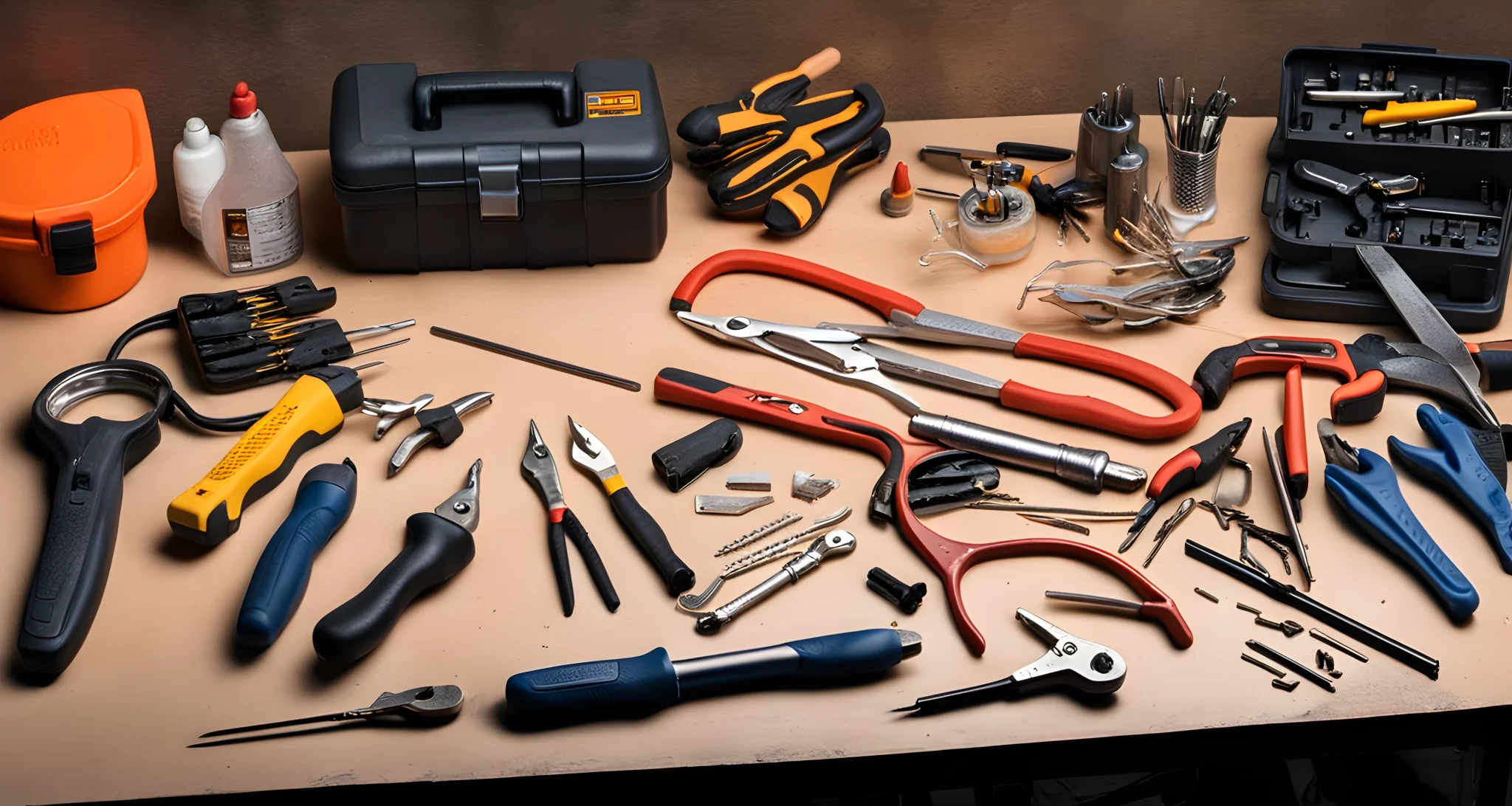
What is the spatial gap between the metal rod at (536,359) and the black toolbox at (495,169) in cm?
14

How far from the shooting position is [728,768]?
113 centimetres

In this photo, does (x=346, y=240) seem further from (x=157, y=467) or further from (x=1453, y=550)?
(x=1453, y=550)

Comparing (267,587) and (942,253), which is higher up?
(942,253)

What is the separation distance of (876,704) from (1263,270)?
0.79 m

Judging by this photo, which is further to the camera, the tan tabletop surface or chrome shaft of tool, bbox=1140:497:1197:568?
chrome shaft of tool, bbox=1140:497:1197:568

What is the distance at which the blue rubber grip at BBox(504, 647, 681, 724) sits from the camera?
113 centimetres

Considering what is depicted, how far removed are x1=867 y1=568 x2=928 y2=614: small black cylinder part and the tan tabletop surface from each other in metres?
0.01

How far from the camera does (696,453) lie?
1.39 m

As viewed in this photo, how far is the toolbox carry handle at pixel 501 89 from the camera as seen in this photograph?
1.64 meters

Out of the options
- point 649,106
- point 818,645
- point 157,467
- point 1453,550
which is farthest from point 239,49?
point 1453,550

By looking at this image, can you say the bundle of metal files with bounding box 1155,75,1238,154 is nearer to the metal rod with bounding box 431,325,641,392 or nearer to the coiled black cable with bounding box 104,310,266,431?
the metal rod with bounding box 431,325,641,392

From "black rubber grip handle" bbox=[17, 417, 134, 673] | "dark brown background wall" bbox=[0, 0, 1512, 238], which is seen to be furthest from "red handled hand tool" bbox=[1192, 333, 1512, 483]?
"black rubber grip handle" bbox=[17, 417, 134, 673]

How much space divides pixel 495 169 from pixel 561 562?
0.54 m

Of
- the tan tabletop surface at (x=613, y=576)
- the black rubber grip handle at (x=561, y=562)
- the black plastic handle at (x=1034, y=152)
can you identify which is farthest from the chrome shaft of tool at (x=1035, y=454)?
the black plastic handle at (x=1034, y=152)
